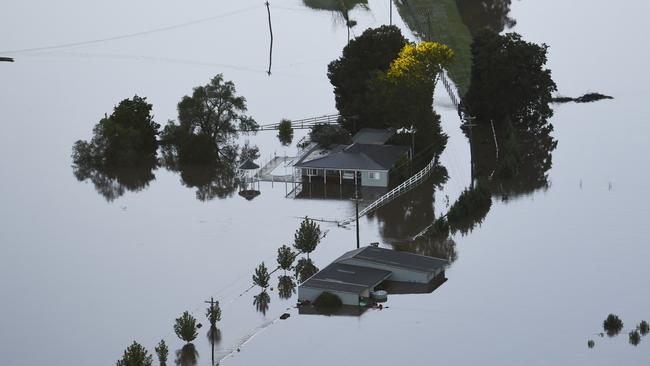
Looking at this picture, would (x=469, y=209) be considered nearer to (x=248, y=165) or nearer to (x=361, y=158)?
(x=361, y=158)

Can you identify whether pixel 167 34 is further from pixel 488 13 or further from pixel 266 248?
pixel 266 248

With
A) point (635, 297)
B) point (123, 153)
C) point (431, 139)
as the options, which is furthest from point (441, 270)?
point (123, 153)

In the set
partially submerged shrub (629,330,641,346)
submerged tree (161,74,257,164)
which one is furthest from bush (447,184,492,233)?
submerged tree (161,74,257,164)

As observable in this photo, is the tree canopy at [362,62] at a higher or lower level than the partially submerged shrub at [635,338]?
higher

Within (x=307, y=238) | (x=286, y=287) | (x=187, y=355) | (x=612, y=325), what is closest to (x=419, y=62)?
(x=307, y=238)

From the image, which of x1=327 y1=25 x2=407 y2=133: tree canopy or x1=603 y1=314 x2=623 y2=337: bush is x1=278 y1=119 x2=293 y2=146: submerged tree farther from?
x1=603 y1=314 x2=623 y2=337: bush

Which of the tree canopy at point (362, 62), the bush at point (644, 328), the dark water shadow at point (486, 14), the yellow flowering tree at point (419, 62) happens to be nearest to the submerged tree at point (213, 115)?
the tree canopy at point (362, 62)

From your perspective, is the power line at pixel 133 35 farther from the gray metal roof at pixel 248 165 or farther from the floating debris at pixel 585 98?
the gray metal roof at pixel 248 165
